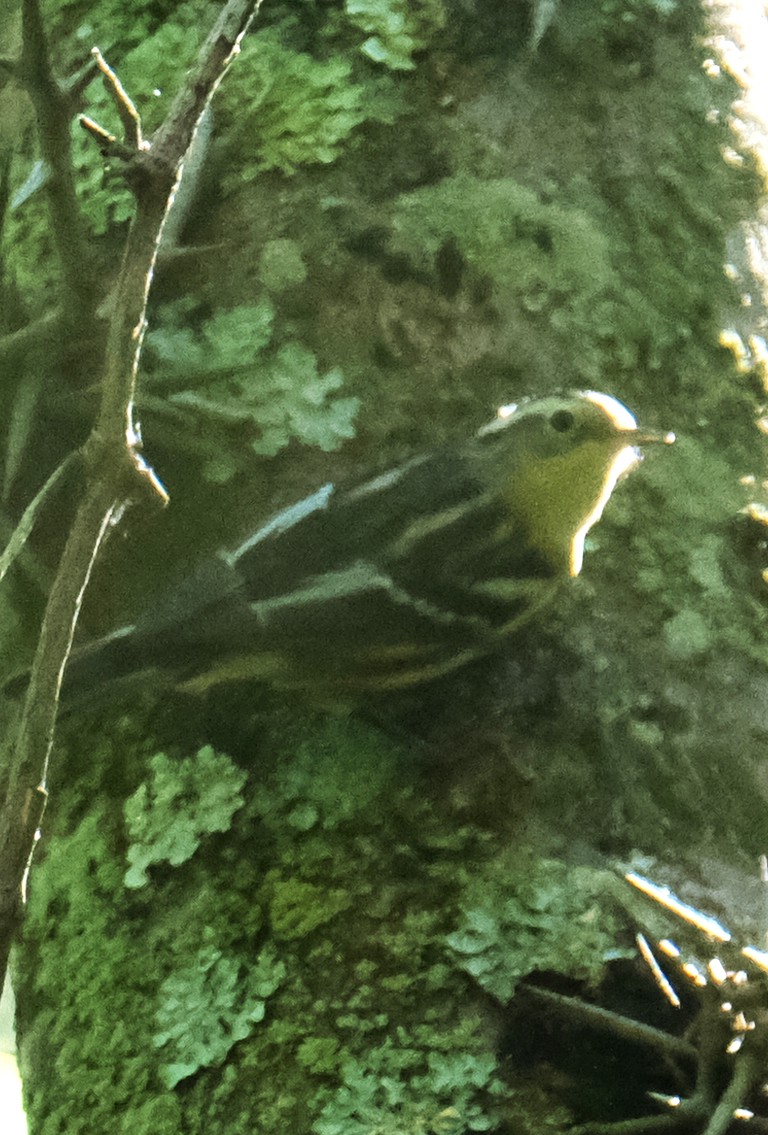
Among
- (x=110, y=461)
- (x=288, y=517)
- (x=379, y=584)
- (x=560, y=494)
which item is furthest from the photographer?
(x=560, y=494)

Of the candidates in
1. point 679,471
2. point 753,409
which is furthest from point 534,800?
point 753,409

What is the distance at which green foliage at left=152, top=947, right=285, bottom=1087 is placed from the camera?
1.26 m

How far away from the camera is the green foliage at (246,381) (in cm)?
162

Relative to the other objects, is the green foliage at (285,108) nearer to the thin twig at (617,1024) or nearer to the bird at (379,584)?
the bird at (379,584)

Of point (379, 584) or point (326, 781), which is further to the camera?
point (379, 584)

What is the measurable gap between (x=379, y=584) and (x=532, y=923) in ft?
2.00

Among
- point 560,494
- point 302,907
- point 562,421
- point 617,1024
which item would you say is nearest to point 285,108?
point 562,421

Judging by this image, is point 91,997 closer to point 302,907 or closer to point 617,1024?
point 302,907

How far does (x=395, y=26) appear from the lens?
1.84 metres

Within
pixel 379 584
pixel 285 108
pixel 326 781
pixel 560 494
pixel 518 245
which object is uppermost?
pixel 285 108

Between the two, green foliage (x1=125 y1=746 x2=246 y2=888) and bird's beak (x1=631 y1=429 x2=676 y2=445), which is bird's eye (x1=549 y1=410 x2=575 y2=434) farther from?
green foliage (x1=125 y1=746 x2=246 y2=888)

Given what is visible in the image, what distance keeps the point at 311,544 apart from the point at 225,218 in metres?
0.47

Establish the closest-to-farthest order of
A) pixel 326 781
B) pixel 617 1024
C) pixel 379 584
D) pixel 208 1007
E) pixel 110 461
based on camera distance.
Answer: pixel 110 461 → pixel 617 1024 → pixel 208 1007 → pixel 326 781 → pixel 379 584

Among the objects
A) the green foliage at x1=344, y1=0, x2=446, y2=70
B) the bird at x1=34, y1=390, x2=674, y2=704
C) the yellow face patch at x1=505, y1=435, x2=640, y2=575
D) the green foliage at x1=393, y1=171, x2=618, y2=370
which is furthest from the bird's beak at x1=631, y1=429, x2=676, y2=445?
the green foliage at x1=344, y1=0, x2=446, y2=70
